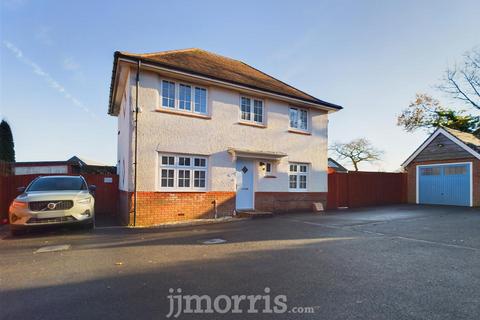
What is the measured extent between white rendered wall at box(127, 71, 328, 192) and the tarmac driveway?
363cm

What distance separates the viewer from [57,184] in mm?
9180

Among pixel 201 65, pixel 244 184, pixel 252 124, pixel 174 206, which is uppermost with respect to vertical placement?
pixel 201 65

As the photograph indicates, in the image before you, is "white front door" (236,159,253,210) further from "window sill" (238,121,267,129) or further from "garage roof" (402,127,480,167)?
"garage roof" (402,127,480,167)

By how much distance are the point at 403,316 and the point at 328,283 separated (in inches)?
46.2

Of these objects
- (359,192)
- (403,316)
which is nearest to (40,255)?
(403,316)

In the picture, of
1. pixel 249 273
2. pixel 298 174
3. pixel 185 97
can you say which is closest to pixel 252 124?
pixel 185 97

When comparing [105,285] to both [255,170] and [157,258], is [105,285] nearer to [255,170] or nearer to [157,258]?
[157,258]

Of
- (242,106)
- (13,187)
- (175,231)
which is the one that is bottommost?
(175,231)

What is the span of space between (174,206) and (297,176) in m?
6.74

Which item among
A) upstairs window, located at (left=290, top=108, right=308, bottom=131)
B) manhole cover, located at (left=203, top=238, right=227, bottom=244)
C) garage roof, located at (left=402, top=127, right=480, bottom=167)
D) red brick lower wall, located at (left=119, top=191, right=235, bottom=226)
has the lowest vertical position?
manhole cover, located at (left=203, top=238, right=227, bottom=244)

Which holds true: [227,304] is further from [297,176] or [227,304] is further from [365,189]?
[365,189]

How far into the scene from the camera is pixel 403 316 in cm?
328

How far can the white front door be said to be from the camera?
12.9 m

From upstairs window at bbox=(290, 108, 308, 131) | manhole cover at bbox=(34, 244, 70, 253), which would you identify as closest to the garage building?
upstairs window at bbox=(290, 108, 308, 131)
